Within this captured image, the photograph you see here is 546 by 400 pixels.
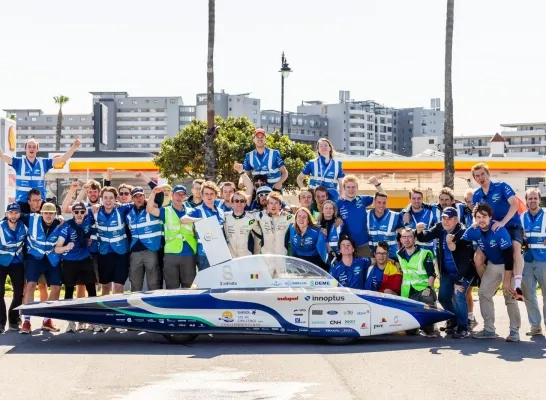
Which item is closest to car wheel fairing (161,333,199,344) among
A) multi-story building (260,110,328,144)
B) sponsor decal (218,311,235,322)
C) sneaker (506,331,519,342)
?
sponsor decal (218,311,235,322)

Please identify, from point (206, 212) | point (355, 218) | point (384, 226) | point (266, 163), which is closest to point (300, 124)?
point (266, 163)

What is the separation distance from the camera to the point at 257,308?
35.5ft

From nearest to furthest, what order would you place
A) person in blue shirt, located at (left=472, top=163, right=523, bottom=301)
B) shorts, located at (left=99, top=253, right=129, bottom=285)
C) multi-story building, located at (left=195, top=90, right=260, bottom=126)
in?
person in blue shirt, located at (left=472, top=163, right=523, bottom=301) → shorts, located at (left=99, top=253, right=129, bottom=285) → multi-story building, located at (left=195, top=90, right=260, bottom=126)

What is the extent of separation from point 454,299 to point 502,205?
149 centimetres

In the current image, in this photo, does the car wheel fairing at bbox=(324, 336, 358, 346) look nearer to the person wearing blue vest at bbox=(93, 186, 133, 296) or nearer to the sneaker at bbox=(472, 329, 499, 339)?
the sneaker at bbox=(472, 329, 499, 339)

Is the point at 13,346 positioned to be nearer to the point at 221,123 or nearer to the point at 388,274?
the point at 388,274

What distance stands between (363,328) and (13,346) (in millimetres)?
4420

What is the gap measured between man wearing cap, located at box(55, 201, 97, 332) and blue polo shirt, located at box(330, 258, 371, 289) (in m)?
3.48

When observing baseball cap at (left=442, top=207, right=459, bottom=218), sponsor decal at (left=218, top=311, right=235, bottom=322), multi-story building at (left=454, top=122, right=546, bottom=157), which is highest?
multi-story building at (left=454, top=122, right=546, bottom=157)

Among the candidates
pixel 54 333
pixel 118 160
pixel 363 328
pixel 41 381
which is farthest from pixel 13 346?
pixel 118 160

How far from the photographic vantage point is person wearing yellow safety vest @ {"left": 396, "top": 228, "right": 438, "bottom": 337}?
1181 centimetres

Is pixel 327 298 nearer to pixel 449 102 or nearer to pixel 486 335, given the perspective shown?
pixel 486 335

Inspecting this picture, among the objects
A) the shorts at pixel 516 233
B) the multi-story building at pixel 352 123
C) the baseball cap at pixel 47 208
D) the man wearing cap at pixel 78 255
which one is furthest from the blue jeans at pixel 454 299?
the multi-story building at pixel 352 123

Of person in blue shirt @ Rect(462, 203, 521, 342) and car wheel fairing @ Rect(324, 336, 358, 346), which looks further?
person in blue shirt @ Rect(462, 203, 521, 342)
